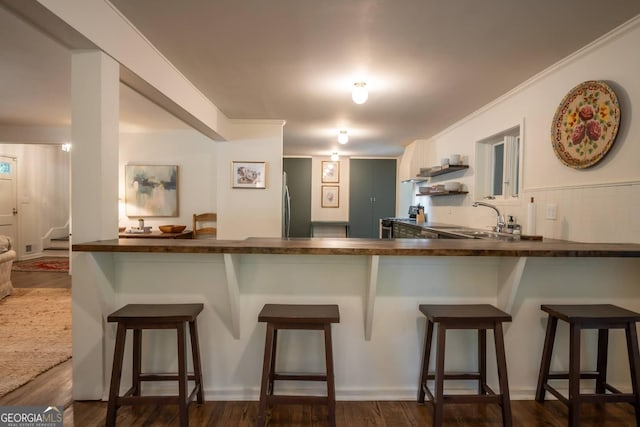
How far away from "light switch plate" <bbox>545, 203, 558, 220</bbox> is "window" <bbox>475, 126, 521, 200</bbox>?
531 millimetres

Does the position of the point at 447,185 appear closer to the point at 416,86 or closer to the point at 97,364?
the point at 416,86

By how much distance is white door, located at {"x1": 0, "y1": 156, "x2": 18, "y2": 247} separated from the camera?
5.82 meters

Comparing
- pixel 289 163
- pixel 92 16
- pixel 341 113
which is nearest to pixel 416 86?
pixel 341 113

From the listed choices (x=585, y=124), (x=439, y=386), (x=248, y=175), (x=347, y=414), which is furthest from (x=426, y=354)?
(x=248, y=175)

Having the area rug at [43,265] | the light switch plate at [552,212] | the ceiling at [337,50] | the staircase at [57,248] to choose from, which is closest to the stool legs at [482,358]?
the light switch plate at [552,212]

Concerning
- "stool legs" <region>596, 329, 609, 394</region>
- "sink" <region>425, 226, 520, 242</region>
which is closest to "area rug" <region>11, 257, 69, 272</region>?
"sink" <region>425, 226, 520, 242</region>

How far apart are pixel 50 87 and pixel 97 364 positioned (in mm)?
2765

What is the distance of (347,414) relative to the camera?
1.74 m

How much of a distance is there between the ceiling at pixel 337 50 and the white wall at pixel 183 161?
1192mm

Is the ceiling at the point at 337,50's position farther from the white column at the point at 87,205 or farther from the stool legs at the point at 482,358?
the stool legs at the point at 482,358

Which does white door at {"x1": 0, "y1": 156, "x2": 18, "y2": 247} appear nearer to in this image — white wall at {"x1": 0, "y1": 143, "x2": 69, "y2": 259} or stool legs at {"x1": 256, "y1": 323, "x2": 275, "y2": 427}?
white wall at {"x1": 0, "y1": 143, "x2": 69, "y2": 259}

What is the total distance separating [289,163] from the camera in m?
7.29

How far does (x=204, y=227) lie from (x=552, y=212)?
4346 millimetres

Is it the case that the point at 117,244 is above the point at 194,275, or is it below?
above
